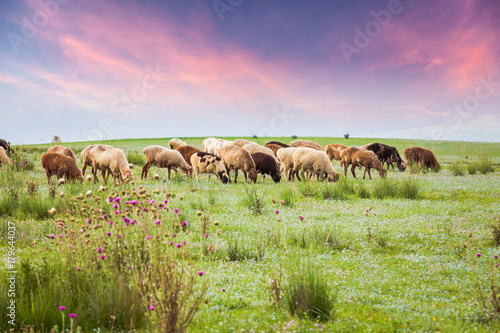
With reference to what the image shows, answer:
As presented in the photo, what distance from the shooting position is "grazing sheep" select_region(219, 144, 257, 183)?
19.6 meters

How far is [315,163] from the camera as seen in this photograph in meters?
19.7

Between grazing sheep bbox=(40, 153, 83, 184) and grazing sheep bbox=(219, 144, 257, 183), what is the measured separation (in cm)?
820

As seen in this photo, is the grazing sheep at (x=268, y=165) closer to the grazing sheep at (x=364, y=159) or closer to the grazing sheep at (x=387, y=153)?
the grazing sheep at (x=364, y=159)

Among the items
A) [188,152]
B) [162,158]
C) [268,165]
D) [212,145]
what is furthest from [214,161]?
[212,145]

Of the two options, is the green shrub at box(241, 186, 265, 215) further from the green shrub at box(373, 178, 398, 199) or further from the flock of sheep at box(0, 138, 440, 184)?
the flock of sheep at box(0, 138, 440, 184)

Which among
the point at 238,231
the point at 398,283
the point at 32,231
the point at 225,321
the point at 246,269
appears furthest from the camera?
the point at 238,231

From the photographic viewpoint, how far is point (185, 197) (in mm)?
13523

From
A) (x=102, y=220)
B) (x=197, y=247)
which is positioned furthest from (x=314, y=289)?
(x=197, y=247)

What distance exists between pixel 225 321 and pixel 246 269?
217 cm

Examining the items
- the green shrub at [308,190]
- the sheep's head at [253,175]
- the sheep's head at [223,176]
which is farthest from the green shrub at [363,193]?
the sheep's head at [223,176]

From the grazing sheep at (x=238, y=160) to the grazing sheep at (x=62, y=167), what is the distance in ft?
26.9

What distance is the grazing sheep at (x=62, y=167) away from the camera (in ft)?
50.5

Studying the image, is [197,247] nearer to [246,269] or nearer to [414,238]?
[246,269]

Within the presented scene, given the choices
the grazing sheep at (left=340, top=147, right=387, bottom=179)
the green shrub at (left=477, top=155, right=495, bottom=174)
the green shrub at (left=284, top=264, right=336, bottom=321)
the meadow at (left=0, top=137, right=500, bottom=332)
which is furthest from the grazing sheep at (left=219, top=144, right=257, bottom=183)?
the green shrub at (left=477, top=155, right=495, bottom=174)
